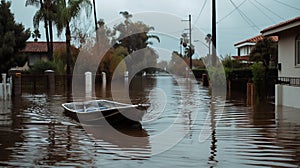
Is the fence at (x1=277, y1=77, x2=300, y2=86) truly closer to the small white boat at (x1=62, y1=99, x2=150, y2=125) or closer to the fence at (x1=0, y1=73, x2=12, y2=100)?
the small white boat at (x1=62, y1=99, x2=150, y2=125)

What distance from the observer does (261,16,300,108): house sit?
16.3m

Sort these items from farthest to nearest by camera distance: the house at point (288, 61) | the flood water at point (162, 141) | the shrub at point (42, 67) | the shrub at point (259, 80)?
the shrub at point (42, 67), the shrub at point (259, 80), the house at point (288, 61), the flood water at point (162, 141)

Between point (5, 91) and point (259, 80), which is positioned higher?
point (259, 80)

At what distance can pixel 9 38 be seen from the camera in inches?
1026

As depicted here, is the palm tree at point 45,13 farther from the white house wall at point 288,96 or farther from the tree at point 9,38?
the white house wall at point 288,96

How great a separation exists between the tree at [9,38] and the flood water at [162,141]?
11427mm

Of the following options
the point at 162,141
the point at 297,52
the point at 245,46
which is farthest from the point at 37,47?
the point at 162,141

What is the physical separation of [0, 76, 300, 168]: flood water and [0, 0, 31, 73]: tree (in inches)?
450

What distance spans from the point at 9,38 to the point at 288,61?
53.1ft

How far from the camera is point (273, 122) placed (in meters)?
12.7

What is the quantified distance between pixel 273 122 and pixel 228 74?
16795 mm

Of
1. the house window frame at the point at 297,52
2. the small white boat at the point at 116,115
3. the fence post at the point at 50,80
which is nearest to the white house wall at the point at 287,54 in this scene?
the house window frame at the point at 297,52

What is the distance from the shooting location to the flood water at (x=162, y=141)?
307 inches

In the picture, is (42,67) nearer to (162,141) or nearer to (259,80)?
(259,80)
